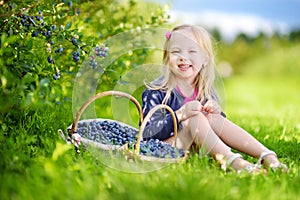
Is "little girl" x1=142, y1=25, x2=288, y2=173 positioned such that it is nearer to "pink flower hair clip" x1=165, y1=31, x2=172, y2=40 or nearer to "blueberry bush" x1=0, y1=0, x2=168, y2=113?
"pink flower hair clip" x1=165, y1=31, x2=172, y2=40

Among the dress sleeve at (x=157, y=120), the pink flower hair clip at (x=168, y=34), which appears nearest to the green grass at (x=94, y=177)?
the dress sleeve at (x=157, y=120)

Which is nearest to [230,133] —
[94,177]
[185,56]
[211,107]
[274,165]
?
[211,107]

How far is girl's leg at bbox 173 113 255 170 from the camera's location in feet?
7.02

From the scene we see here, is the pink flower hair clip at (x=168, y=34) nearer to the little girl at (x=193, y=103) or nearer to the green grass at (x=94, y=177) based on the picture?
the little girl at (x=193, y=103)

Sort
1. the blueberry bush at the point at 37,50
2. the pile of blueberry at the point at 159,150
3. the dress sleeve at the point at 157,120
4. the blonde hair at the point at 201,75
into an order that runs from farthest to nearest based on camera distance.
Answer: the blonde hair at the point at 201,75, the dress sleeve at the point at 157,120, the pile of blueberry at the point at 159,150, the blueberry bush at the point at 37,50

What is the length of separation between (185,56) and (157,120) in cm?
36

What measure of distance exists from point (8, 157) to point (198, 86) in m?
1.10

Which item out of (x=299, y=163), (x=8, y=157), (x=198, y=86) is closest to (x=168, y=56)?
(x=198, y=86)

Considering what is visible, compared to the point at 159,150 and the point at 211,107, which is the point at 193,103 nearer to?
the point at 211,107

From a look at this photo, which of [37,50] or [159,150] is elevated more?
[37,50]

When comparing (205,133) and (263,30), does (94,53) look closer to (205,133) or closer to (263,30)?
(205,133)

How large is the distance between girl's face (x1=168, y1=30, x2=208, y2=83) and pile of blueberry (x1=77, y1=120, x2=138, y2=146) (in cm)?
40

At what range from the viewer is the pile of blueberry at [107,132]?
227 centimetres

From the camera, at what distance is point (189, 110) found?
2260 millimetres
